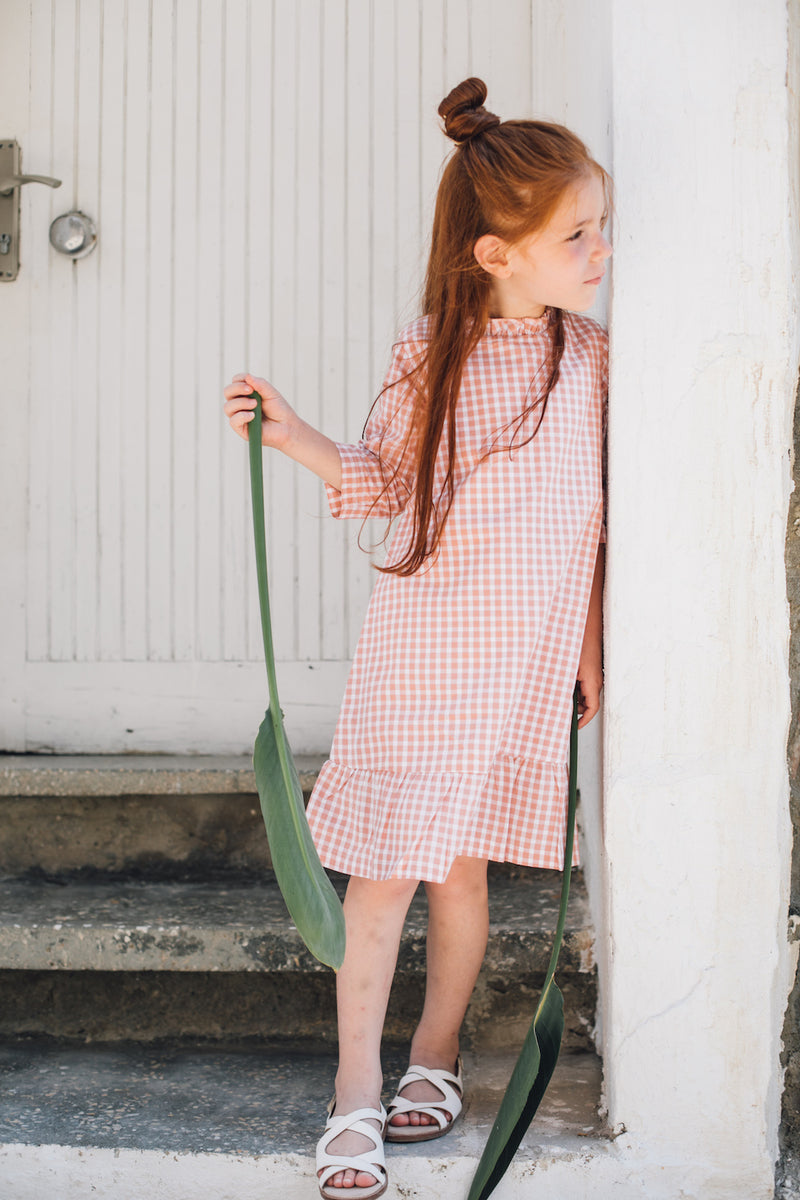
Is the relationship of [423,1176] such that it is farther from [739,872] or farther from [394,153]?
[394,153]

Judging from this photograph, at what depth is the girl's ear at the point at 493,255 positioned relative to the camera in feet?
4.01

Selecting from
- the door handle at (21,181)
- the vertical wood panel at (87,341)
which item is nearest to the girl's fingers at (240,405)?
the vertical wood panel at (87,341)

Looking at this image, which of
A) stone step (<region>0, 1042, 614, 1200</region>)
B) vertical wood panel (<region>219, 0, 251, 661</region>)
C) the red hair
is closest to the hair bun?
the red hair

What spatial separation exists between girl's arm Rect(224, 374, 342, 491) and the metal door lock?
105 centimetres

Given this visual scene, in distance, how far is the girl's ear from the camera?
1223 mm

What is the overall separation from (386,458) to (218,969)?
29.9 inches

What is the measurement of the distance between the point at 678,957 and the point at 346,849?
1.33 feet

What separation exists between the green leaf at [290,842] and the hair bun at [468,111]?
20.8 inches

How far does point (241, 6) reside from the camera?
199cm

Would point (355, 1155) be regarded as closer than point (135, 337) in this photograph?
Yes

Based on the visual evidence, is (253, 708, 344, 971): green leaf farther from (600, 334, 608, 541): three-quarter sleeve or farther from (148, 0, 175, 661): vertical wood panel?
(148, 0, 175, 661): vertical wood panel

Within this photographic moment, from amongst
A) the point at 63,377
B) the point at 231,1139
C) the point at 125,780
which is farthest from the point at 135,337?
the point at 231,1139

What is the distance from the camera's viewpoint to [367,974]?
1256mm

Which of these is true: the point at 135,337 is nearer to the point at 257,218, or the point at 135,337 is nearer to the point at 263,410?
the point at 257,218
